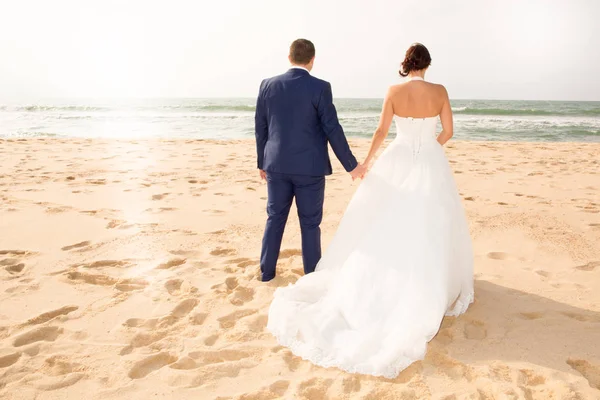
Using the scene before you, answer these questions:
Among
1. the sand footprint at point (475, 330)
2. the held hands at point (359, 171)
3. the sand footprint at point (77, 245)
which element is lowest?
the sand footprint at point (475, 330)

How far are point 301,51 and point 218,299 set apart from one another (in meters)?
2.14

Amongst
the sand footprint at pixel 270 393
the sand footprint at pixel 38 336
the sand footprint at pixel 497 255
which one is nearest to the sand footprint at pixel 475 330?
the sand footprint at pixel 270 393

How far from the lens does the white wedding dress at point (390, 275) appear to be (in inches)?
110

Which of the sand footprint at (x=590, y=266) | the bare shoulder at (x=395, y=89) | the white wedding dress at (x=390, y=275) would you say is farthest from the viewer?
the sand footprint at (x=590, y=266)

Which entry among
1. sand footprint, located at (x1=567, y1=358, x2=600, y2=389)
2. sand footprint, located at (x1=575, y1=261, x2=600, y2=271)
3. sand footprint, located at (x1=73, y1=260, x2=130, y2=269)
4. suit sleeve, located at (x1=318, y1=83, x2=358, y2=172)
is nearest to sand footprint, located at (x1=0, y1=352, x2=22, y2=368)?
sand footprint, located at (x1=73, y1=260, x2=130, y2=269)

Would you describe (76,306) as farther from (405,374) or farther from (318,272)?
(405,374)

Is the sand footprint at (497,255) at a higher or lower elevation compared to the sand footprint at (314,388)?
higher

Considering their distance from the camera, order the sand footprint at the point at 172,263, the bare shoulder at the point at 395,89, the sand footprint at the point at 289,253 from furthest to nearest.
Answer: the sand footprint at the point at 289,253, the sand footprint at the point at 172,263, the bare shoulder at the point at 395,89

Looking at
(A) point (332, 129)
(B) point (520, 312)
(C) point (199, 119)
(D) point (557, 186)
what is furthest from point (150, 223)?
(C) point (199, 119)

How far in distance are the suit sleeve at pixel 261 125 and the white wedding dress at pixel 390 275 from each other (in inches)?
39.4

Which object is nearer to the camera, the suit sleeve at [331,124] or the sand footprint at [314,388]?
the sand footprint at [314,388]

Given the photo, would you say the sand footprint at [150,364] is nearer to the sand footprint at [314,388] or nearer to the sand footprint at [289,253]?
the sand footprint at [314,388]

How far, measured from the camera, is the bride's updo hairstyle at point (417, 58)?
3.29 m

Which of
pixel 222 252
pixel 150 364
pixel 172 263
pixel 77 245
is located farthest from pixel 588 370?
pixel 77 245
